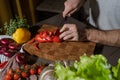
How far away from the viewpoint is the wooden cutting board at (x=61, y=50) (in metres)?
1.16

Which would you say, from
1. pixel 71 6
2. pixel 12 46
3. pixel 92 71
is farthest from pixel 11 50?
pixel 92 71

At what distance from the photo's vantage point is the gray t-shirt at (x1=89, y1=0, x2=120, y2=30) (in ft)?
4.16

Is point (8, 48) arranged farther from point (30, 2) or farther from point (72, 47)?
point (30, 2)

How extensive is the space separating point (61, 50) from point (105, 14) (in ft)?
1.14

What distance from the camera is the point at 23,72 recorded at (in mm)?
1016

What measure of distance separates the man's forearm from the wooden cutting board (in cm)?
5

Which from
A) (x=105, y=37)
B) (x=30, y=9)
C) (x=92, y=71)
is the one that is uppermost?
(x=92, y=71)

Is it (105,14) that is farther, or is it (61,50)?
(105,14)

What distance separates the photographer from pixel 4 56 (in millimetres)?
1188

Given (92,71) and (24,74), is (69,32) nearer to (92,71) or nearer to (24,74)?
(24,74)

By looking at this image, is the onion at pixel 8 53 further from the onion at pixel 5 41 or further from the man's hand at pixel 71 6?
the man's hand at pixel 71 6

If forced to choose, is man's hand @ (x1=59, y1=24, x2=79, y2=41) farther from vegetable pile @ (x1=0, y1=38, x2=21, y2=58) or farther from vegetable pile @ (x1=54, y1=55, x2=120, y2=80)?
vegetable pile @ (x1=54, y1=55, x2=120, y2=80)

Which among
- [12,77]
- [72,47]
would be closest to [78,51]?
[72,47]

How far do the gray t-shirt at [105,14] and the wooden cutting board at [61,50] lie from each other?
0.20 meters
